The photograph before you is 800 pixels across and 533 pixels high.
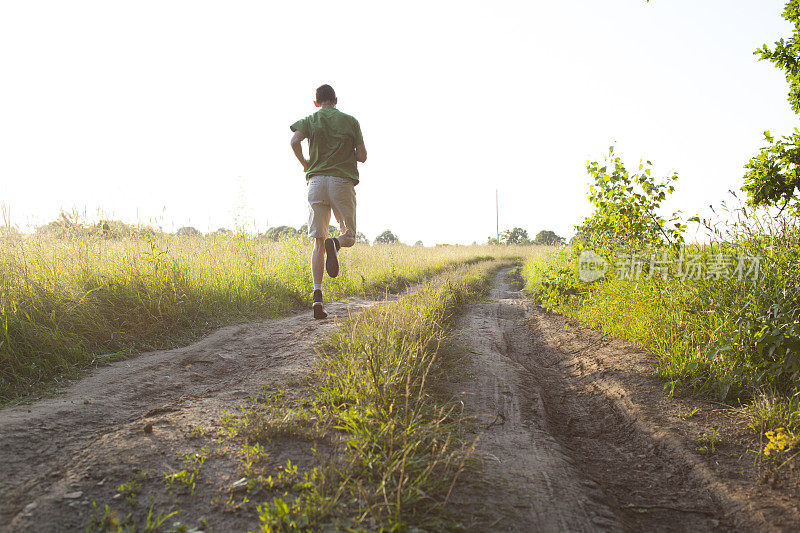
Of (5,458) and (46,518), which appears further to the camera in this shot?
(5,458)

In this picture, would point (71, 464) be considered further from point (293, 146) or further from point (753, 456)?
point (293, 146)

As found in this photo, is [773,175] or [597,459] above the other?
[773,175]

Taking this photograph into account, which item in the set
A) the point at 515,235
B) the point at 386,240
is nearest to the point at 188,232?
the point at 386,240

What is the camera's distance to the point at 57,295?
345 centimetres

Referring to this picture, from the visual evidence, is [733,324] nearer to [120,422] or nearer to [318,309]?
[318,309]

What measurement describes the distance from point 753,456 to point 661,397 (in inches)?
30.2

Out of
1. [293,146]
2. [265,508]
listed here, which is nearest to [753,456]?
[265,508]

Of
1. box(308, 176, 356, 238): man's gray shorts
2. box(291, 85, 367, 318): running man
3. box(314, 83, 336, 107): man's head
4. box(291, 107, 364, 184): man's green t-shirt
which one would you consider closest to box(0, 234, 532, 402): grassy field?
box(291, 85, 367, 318): running man

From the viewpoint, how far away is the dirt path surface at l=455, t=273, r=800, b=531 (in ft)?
5.53

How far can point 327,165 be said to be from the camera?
458 centimetres

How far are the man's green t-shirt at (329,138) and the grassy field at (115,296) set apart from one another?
1.30m

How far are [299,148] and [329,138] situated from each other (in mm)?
375

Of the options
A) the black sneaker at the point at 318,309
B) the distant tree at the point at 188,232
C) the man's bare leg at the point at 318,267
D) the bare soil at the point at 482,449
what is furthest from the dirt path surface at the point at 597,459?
the distant tree at the point at 188,232

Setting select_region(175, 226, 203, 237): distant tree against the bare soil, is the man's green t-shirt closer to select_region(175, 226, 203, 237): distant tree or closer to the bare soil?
the bare soil
